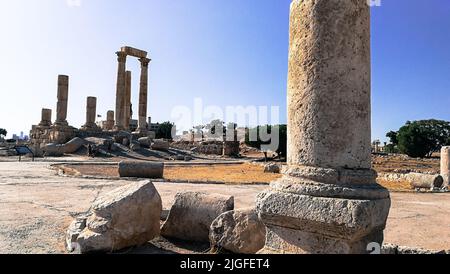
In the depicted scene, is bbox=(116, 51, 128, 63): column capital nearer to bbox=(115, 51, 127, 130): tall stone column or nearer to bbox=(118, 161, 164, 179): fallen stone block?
bbox=(115, 51, 127, 130): tall stone column

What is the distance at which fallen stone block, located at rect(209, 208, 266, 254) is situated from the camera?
15.1 ft

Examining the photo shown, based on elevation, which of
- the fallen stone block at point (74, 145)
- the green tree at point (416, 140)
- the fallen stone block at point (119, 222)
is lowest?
the fallen stone block at point (119, 222)

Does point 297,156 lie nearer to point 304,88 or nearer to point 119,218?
point 304,88

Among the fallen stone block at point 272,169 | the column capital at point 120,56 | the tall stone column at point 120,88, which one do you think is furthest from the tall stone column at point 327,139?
the column capital at point 120,56

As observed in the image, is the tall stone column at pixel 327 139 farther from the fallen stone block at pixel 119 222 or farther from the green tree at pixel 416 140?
the green tree at pixel 416 140

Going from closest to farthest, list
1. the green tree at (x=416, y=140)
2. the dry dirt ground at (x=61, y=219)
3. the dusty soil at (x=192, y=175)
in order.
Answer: the dry dirt ground at (x=61, y=219), the dusty soil at (x=192, y=175), the green tree at (x=416, y=140)

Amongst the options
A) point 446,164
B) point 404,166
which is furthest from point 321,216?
point 404,166

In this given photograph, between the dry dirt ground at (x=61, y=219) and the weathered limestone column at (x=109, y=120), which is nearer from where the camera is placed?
the dry dirt ground at (x=61, y=219)

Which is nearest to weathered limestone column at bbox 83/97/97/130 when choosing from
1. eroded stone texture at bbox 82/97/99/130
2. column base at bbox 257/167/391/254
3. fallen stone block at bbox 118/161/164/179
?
eroded stone texture at bbox 82/97/99/130

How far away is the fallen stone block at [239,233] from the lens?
15.1 ft

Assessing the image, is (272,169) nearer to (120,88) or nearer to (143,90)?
(120,88)

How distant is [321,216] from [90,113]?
37525mm

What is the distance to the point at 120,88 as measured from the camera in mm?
39188

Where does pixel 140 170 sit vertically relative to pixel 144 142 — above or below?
below
